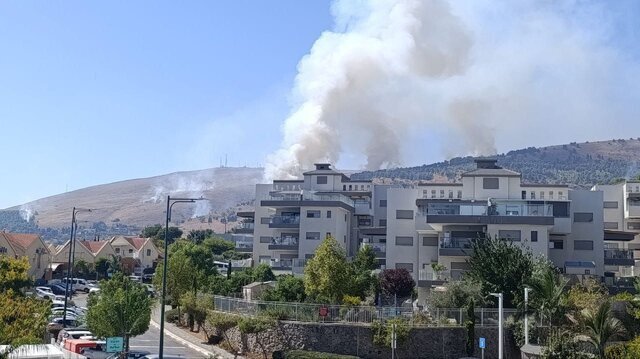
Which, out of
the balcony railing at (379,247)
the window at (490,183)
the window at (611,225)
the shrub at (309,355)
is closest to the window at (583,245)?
the window at (490,183)

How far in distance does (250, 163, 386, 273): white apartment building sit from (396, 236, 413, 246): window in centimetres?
626

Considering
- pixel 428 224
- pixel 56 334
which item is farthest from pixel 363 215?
pixel 56 334

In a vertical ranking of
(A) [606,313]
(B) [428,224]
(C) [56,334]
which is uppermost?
(B) [428,224]

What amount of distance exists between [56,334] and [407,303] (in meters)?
23.9

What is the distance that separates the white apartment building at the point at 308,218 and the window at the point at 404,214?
711 cm

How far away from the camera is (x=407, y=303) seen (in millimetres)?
54250

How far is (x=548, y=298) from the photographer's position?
36.9m

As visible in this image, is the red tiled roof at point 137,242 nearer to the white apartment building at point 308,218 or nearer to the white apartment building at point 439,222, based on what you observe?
the white apartment building at point 308,218

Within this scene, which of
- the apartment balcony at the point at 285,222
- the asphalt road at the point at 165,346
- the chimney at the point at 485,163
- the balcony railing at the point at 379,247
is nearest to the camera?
Result: the asphalt road at the point at 165,346

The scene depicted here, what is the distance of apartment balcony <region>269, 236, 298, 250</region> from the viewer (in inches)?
2970

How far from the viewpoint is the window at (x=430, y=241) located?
64.3 m

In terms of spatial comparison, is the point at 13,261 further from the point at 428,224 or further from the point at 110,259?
the point at 110,259

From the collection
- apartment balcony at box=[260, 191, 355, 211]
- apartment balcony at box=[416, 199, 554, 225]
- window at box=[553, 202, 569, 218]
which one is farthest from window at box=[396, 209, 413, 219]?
window at box=[553, 202, 569, 218]

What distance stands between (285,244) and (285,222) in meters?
2.22
